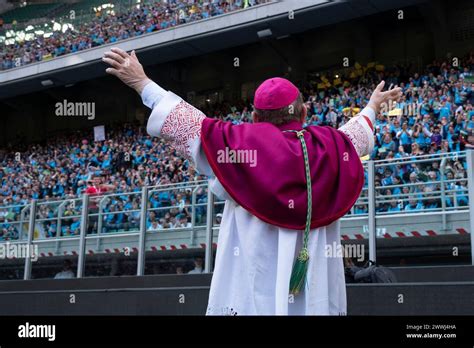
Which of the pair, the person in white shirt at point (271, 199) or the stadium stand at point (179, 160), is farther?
the stadium stand at point (179, 160)

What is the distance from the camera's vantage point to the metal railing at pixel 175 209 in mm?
8914

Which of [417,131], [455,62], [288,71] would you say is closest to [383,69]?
[455,62]

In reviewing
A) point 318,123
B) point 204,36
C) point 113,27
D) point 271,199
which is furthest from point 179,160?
point 271,199

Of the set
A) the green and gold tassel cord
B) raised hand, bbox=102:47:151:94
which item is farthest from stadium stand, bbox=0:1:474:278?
raised hand, bbox=102:47:151:94

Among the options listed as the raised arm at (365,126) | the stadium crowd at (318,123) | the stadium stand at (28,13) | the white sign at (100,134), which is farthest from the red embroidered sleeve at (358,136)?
the stadium stand at (28,13)

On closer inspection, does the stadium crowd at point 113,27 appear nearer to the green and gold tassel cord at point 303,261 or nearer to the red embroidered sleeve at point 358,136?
the red embroidered sleeve at point 358,136

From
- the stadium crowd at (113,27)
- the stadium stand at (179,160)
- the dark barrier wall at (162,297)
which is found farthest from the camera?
the stadium crowd at (113,27)

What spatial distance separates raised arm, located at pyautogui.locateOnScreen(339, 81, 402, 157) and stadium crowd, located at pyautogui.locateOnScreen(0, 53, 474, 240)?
17.2 inches

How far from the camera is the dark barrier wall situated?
6973 millimetres

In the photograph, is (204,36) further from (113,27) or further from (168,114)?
(168,114)

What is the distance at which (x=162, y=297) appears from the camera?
9.36 meters

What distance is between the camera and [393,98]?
14.5ft

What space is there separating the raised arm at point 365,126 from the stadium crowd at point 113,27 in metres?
19.1

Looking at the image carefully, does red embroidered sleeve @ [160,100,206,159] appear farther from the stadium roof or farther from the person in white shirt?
the stadium roof
